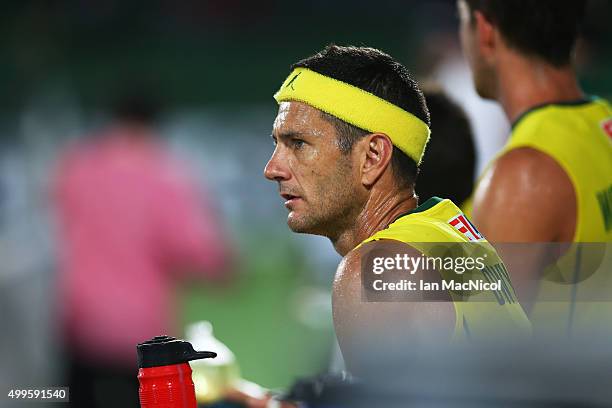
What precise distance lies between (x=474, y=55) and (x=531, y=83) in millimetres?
251

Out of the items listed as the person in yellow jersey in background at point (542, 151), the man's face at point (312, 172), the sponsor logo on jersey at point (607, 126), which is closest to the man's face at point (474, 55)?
the person in yellow jersey in background at point (542, 151)

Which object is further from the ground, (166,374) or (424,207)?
(424,207)

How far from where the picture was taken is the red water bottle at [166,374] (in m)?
2.25

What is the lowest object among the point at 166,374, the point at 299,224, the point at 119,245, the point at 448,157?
the point at 166,374

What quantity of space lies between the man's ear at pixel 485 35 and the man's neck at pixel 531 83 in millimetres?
74

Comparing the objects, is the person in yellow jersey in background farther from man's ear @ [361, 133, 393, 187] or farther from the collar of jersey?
man's ear @ [361, 133, 393, 187]

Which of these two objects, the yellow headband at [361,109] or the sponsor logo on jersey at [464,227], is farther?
the yellow headband at [361,109]

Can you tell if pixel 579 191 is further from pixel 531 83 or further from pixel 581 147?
pixel 531 83

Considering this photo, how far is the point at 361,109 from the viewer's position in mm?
2848

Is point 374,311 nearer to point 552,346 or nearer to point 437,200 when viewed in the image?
point 552,346

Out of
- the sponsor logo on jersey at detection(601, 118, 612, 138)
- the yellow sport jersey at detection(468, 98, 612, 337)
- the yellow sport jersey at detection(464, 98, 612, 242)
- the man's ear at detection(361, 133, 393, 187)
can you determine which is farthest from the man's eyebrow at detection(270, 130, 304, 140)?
the sponsor logo on jersey at detection(601, 118, 612, 138)

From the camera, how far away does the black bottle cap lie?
7.47 ft

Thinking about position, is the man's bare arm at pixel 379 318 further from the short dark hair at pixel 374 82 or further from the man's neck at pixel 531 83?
the man's neck at pixel 531 83

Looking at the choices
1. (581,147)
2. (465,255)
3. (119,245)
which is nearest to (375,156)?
(465,255)
